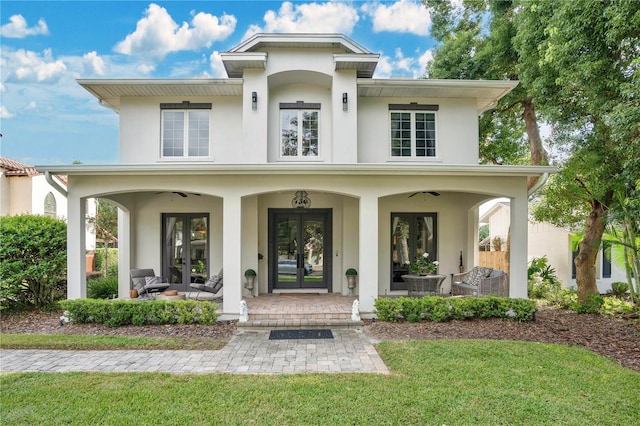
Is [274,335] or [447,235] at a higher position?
[447,235]

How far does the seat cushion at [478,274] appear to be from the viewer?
9.70 metres

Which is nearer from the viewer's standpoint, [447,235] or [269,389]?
[269,389]

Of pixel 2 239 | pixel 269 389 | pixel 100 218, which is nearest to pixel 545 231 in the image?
pixel 269 389

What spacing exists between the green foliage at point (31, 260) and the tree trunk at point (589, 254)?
586 inches

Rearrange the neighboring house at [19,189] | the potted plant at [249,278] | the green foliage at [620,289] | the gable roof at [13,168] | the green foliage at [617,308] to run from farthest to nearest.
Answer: the neighboring house at [19,189], the gable roof at [13,168], the green foliage at [620,289], the potted plant at [249,278], the green foliage at [617,308]

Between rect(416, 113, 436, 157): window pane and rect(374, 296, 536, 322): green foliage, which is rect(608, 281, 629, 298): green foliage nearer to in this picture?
rect(374, 296, 536, 322): green foliage

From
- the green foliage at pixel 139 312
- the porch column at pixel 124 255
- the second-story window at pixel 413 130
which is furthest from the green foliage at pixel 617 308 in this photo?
the porch column at pixel 124 255

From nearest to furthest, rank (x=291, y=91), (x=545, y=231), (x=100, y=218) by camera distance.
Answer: (x=291, y=91) → (x=545, y=231) → (x=100, y=218)

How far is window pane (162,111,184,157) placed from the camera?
10.8 meters

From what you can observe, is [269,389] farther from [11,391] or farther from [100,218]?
[100,218]

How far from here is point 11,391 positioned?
4.53 metres

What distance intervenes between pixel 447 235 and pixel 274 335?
22.4 ft

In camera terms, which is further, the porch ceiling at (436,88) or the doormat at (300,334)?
the porch ceiling at (436,88)

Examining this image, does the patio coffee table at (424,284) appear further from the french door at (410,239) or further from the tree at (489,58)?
the tree at (489,58)
